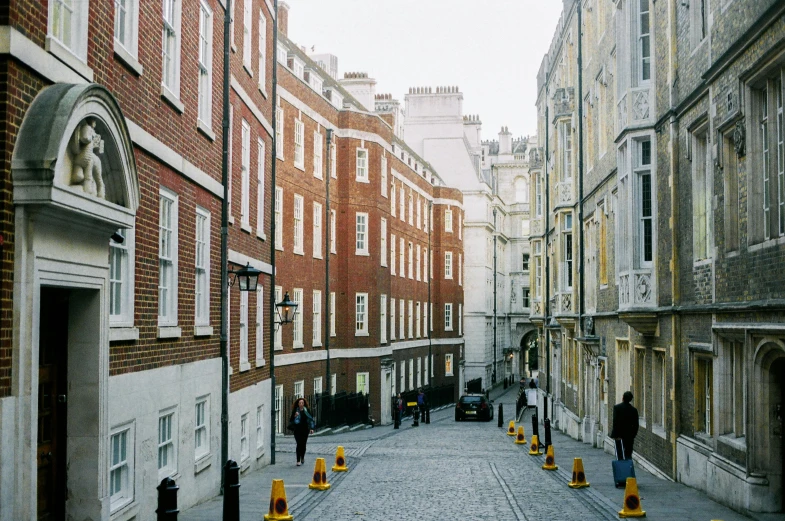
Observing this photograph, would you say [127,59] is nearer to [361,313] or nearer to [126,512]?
[126,512]

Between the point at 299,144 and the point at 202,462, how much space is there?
75.0 ft

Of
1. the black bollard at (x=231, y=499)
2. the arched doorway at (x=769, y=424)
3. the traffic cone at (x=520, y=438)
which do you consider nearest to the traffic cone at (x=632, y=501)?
the arched doorway at (x=769, y=424)

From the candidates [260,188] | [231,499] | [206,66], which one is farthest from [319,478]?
[260,188]

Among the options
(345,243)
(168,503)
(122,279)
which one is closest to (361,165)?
(345,243)

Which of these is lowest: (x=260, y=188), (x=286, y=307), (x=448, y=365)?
(x=448, y=365)

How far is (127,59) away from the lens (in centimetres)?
1120

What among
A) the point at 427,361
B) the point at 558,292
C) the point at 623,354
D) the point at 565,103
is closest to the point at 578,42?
the point at 565,103

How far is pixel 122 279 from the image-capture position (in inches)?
456

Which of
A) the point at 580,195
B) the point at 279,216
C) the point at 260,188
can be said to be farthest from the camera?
the point at 279,216

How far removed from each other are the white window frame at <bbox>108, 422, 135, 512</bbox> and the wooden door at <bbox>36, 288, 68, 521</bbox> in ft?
2.96

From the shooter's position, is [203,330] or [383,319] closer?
[203,330]

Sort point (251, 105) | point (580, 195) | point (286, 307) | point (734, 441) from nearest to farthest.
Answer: point (734, 441), point (251, 105), point (286, 307), point (580, 195)

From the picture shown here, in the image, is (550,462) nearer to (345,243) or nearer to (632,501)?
(632,501)

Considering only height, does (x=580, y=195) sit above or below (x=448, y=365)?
above
